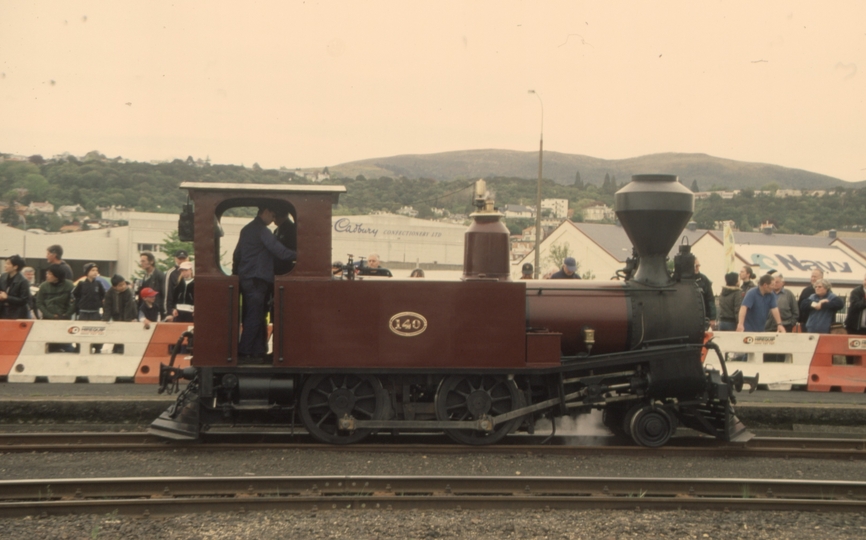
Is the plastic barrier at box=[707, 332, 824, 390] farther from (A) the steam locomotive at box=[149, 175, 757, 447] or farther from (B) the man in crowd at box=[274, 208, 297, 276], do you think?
(B) the man in crowd at box=[274, 208, 297, 276]

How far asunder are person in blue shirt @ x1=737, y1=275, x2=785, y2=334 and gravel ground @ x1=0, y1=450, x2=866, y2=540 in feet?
15.3

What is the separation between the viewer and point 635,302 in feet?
24.5

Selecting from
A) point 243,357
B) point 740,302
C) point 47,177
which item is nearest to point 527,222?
point 47,177

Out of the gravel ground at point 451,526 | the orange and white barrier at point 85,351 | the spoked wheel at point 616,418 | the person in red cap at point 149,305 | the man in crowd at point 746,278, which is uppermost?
the man in crowd at point 746,278

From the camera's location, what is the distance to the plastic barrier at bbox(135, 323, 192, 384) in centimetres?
1023

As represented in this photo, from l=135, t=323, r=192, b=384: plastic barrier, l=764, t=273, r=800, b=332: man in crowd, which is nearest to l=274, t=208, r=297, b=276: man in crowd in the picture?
l=135, t=323, r=192, b=384: plastic barrier

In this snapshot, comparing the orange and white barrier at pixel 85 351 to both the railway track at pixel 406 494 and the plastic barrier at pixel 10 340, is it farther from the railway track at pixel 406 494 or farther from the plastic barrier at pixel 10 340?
the railway track at pixel 406 494

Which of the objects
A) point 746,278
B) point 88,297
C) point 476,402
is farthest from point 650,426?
point 88,297

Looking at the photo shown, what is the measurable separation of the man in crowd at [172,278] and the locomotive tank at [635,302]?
5386 millimetres

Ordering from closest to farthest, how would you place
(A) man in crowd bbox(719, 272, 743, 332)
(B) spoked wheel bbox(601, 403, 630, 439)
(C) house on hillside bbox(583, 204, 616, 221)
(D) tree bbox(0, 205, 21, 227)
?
(B) spoked wheel bbox(601, 403, 630, 439), (A) man in crowd bbox(719, 272, 743, 332), (D) tree bbox(0, 205, 21, 227), (C) house on hillside bbox(583, 204, 616, 221)

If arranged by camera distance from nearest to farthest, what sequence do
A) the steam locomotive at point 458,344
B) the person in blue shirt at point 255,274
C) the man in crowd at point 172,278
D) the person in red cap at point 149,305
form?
the steam locomotive at point 458,344
the person in blue shirt at point 255,274
the man in crowd at point 172,278
the person in red cap at point 149,305

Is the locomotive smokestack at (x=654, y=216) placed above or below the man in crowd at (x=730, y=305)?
above

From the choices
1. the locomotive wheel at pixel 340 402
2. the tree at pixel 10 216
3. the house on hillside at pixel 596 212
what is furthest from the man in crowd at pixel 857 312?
the house on hillside at pixel 596 212

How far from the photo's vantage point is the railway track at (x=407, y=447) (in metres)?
7.14
